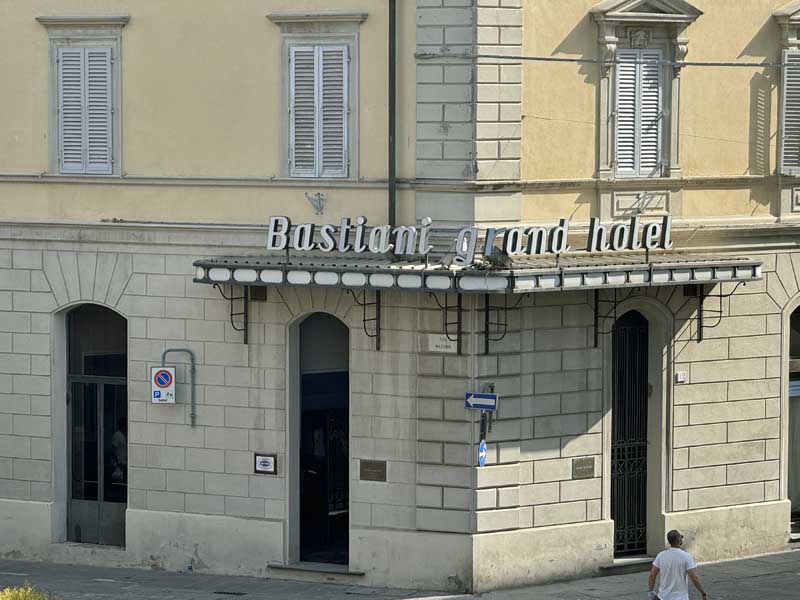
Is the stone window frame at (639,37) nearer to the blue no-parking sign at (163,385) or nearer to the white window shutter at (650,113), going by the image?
the white window shutter at (650,113)

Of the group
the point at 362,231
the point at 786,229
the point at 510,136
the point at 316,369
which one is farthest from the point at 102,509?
the point at 786,229

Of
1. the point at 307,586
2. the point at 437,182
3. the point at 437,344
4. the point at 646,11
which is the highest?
the point at 646,11

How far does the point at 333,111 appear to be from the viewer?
85.1ft

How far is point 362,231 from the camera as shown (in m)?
25.1

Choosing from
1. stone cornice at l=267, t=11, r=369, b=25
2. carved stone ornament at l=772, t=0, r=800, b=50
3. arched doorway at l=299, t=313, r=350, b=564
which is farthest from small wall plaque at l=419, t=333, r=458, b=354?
carved stone ornament at l=772, t=0, r=800, b=50

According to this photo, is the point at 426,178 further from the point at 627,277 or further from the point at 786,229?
the point at 786,229

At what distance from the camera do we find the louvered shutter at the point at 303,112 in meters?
26.0

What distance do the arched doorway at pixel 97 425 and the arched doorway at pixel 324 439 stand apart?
308cm

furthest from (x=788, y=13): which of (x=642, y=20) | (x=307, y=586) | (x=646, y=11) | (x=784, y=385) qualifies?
(x=307, y=586)

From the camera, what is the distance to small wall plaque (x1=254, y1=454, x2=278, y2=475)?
26.4m

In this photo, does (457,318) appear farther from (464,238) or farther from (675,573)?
(675,573)

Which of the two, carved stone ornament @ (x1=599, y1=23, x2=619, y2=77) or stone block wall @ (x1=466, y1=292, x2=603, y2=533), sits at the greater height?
carved stone ornament @ (x1=599, y1=23, x2=619, y2=77)

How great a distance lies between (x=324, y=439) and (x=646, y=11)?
7964 millimetres

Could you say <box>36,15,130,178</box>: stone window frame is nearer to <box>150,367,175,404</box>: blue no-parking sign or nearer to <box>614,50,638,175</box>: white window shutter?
<box>150,367,175,404</box>: blue no-parking sign
